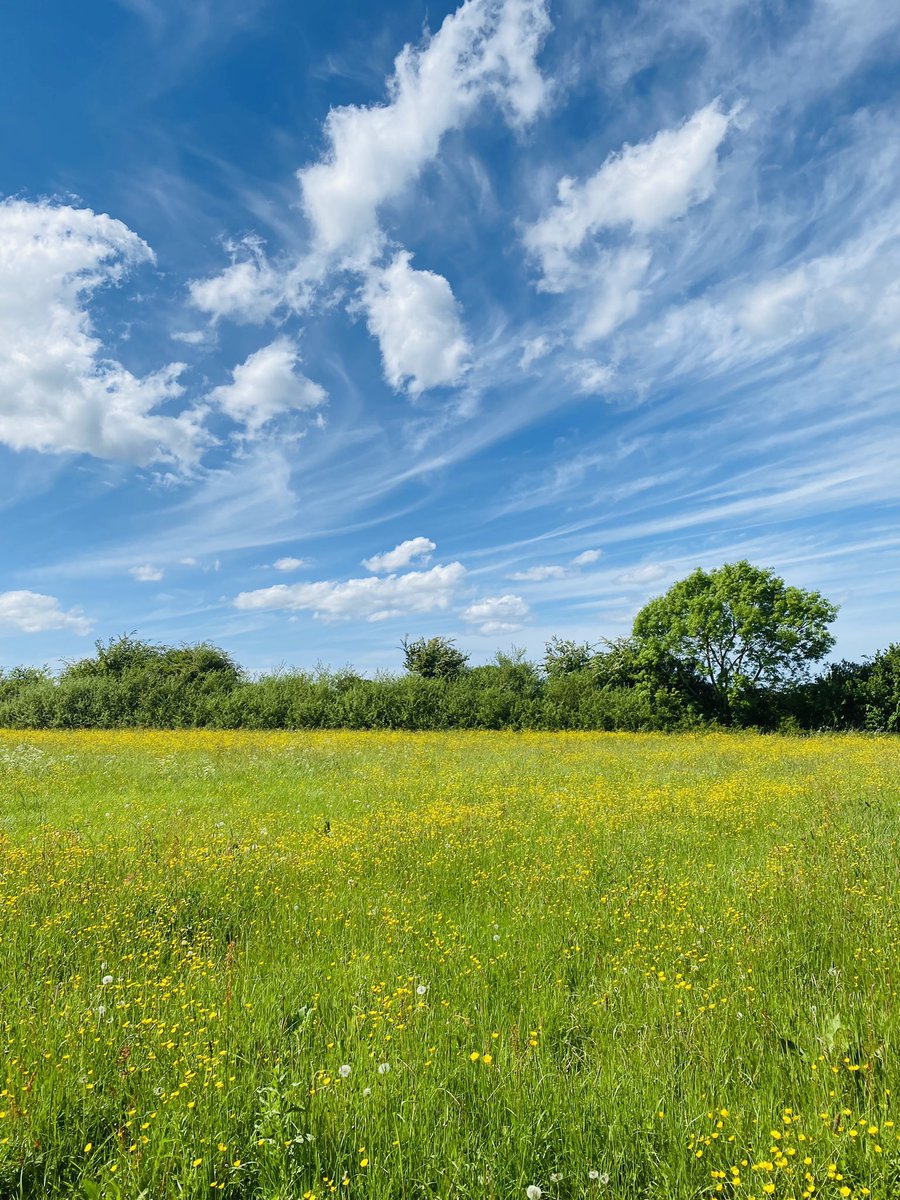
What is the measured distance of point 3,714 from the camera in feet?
135

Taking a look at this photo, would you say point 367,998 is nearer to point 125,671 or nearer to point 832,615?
point 832,615

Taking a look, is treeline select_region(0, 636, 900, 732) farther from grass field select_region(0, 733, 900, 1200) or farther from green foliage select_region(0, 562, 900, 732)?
grass field select_region(0, 733, 900, 1200)

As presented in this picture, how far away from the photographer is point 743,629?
35469 millimetres

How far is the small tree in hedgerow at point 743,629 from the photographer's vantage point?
1379 inches

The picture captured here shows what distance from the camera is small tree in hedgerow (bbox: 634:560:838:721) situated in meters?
35.0

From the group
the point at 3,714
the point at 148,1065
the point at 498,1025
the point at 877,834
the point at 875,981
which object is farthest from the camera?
the point at 3,714

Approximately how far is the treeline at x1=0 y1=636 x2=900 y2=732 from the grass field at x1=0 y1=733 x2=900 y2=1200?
25470mm

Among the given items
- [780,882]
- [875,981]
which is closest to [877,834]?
[780,882]

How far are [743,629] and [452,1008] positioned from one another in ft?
117

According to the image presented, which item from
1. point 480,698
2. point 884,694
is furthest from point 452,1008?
point 884,694

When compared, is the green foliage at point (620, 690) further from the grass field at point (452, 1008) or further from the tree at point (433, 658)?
the grass field at point (452, 1008)

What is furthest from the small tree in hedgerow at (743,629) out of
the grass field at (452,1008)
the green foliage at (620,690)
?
the grass field at (452,1008)

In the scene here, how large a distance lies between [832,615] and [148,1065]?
130 feet

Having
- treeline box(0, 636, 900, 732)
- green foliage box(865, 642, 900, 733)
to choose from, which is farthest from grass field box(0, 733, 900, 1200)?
green foliage box(865, 642, 900, 733)
